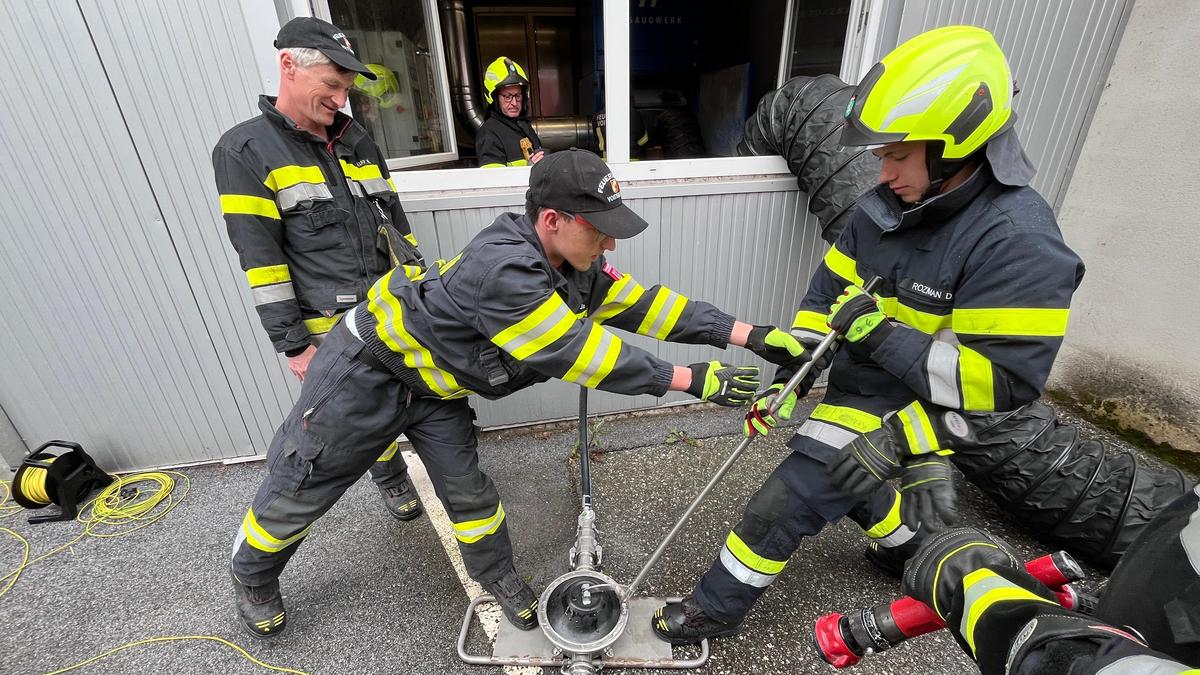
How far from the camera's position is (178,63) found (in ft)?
7.36

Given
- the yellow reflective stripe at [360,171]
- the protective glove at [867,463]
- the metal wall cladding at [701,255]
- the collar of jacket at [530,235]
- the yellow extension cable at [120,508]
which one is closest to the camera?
the protective glove at [867,463]

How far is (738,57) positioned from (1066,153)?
159 inches

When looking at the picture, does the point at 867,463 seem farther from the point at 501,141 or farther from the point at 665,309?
the point at 501,141

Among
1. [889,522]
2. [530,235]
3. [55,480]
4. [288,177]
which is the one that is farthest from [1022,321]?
[55,480]

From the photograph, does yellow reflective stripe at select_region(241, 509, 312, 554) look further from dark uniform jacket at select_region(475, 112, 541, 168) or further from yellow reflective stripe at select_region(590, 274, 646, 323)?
dark uniform jacket at select_region(475, 112, 541, 168)

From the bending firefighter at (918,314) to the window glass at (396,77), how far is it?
2.85 metres

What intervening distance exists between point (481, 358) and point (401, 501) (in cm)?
142

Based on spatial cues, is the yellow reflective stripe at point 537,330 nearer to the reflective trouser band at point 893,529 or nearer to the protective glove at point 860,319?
the protective glove at point 860,319

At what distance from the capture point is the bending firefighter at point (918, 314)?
52.6 inches

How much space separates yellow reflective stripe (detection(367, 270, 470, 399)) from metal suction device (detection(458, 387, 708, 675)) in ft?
1.91

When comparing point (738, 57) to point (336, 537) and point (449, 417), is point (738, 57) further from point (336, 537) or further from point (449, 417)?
point (336, 537)

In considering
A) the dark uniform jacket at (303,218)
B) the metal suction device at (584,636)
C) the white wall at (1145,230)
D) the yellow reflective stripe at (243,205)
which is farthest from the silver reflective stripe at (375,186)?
the white wall at (1145,230)

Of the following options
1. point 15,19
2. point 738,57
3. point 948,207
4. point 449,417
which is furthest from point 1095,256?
Result: point 15,19

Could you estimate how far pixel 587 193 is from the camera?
1516 mm
